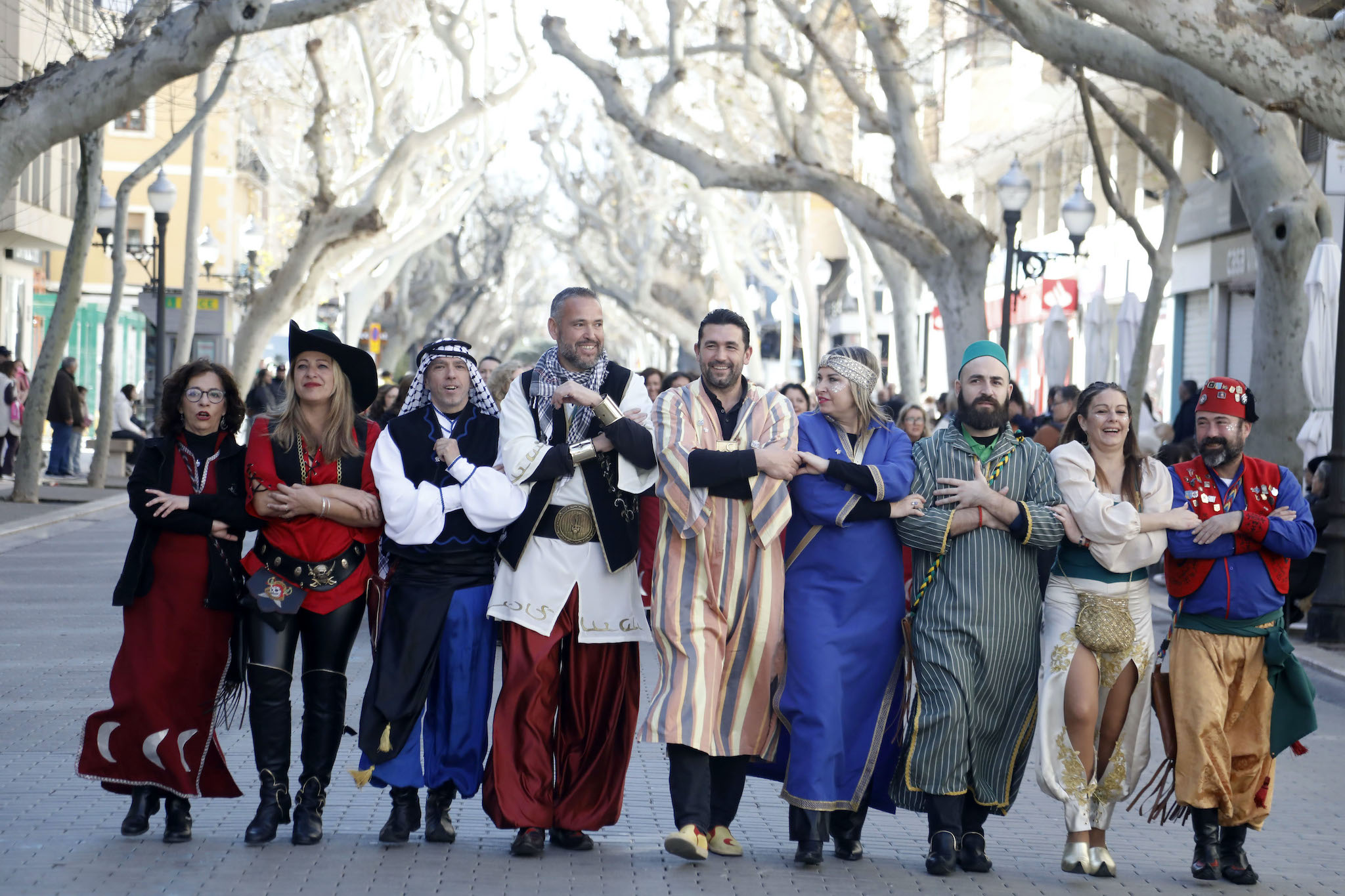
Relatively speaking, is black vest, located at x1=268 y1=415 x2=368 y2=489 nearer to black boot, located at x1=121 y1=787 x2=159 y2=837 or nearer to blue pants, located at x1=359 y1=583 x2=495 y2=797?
blue pants, located at x1=359 y1=583 x2=495 y2=797

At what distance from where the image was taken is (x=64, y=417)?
2755cm

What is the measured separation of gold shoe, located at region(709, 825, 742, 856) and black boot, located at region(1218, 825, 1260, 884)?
5.74 ft

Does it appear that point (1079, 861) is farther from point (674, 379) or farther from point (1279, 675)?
point (674, 379)

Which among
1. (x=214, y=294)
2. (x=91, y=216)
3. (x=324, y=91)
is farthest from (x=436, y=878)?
(x=214, y=294)

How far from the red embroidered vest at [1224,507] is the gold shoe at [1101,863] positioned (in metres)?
1.00

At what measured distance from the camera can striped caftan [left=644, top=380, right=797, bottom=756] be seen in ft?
20.8

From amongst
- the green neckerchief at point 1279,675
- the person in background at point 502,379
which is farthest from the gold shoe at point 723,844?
the person in background at point 502,379

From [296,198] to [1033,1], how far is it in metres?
38.8

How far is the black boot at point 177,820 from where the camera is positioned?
248 inches

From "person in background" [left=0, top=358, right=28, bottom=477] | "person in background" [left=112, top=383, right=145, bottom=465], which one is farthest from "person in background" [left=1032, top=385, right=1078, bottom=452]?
"person in background" [left=112, top=383, right=145, bottom=465]

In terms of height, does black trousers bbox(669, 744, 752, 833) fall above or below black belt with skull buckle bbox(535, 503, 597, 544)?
below

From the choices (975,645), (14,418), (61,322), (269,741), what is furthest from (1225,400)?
(14,418)

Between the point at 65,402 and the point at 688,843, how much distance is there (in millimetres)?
23228

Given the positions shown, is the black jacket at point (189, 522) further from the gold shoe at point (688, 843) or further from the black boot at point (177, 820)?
the gold shoe at point (688, 843)
